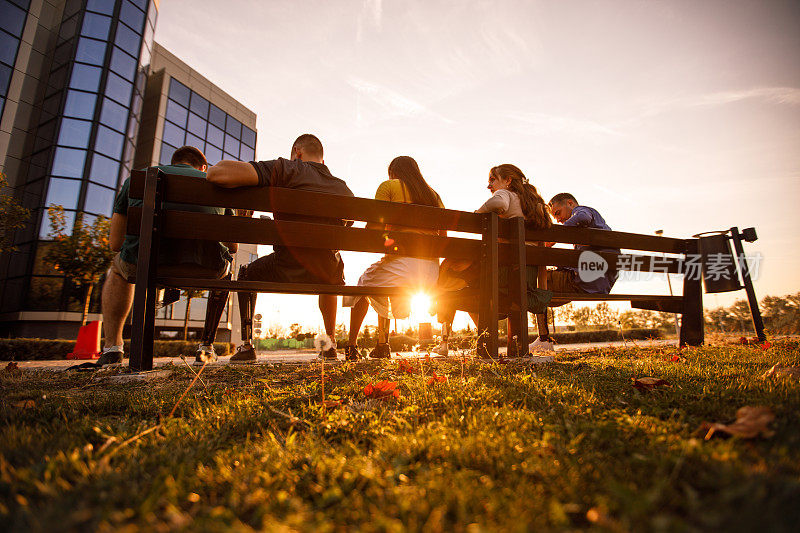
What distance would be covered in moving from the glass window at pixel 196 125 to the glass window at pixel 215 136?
14.9 inches

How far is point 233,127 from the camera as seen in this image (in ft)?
96.7

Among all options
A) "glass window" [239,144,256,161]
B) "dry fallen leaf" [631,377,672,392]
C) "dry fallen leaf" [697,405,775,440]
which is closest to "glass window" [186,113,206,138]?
"glass window" [239,144,256,161]

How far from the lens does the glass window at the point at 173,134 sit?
23891mm

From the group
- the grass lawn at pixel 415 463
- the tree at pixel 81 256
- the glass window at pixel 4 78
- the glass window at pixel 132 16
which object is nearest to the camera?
the grass lawn at pixel 415 463

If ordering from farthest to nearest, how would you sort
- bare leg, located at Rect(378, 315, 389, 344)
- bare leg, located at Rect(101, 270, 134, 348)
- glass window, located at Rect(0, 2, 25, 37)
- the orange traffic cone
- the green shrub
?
glass window, located at Rect(0, 2, 25, 37) < the green shrub < the orange traffic cone < bare leg, located at Rect(378, 315, 389, 344) < bare leg, located at Rect(101, 270, 134, 348)

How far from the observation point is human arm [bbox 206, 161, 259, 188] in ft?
9.62

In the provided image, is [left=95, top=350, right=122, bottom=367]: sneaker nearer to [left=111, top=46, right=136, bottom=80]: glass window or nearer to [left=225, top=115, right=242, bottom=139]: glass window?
[left=111, top=46, right=136, bottom=80]: glass window

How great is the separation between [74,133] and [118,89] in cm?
339

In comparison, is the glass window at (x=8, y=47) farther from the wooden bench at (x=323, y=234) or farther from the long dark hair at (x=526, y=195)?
the long dark hair at (x=526, y=195)

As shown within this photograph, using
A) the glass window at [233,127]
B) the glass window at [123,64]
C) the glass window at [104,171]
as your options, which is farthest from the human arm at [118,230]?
the glass window at [233,127]

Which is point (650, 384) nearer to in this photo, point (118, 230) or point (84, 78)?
point (118, 230)

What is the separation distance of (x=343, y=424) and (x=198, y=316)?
24955mm

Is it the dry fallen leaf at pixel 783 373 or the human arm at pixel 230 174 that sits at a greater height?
the human arm at pixel 230 174

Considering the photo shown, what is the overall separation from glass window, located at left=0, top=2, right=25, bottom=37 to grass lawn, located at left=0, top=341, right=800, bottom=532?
28032 mm
